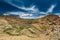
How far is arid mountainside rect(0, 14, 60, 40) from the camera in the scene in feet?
34.7

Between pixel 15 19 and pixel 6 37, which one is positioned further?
pixel 15 19

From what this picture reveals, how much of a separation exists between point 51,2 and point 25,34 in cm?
225

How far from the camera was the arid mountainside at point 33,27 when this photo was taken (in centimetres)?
1058

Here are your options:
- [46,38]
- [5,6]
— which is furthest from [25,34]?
[5,6]

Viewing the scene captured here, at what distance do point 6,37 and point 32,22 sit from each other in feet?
5.56

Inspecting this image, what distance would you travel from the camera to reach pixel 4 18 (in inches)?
454

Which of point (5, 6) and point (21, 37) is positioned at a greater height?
point (5, 6)

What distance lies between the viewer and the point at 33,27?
11.0 m

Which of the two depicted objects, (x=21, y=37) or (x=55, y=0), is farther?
(x=55, y=0)

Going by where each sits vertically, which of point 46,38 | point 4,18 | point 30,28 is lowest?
point 46,38

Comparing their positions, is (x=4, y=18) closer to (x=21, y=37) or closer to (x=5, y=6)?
(x=5, y=6)

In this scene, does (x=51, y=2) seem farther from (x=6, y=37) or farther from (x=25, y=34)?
(x=6, y=37)

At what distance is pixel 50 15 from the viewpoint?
11.2 metres

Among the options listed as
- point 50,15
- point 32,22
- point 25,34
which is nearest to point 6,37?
point 25,34
